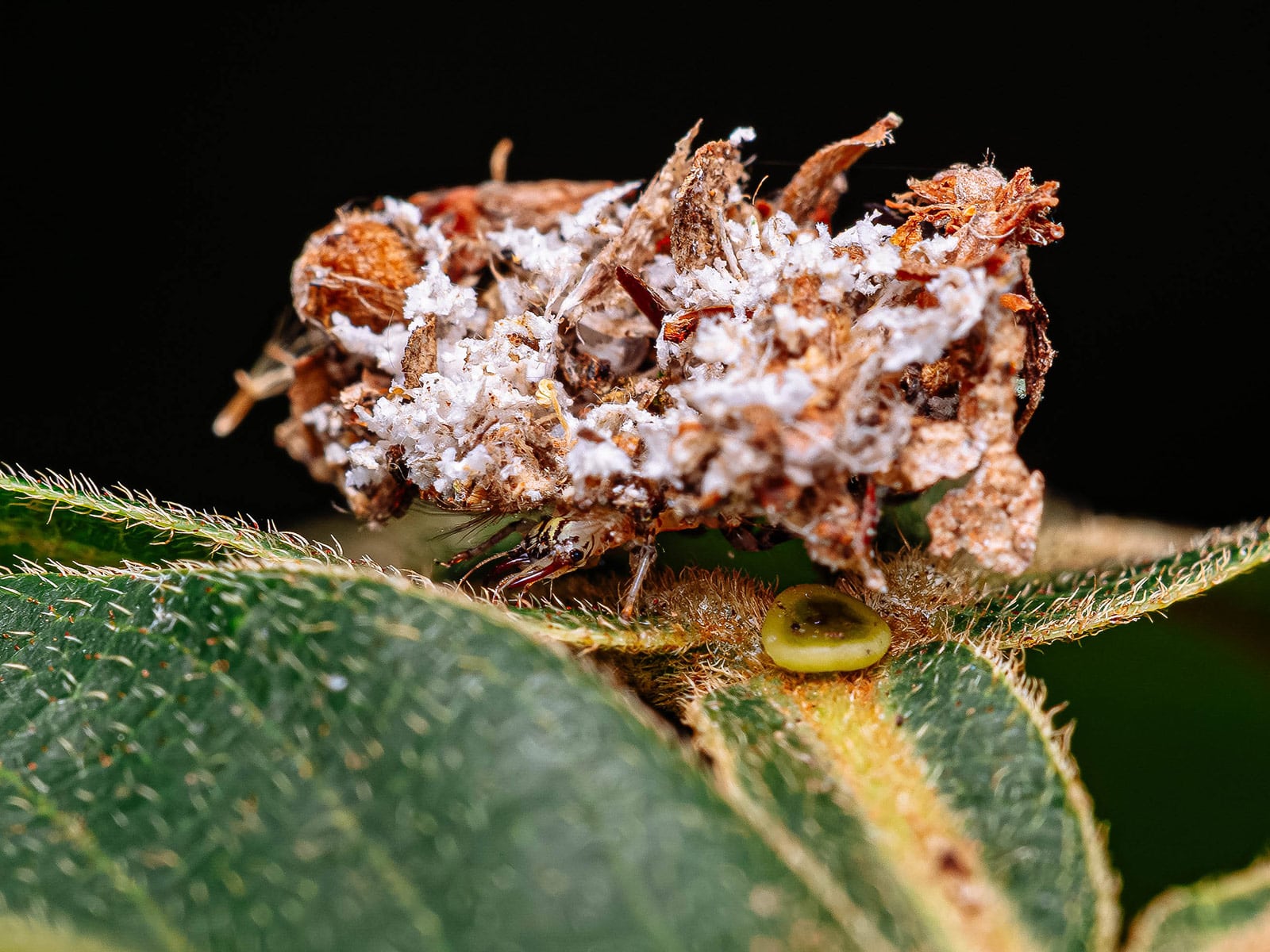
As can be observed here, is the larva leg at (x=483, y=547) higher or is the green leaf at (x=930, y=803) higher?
the green leaf at (x=930, y=803)

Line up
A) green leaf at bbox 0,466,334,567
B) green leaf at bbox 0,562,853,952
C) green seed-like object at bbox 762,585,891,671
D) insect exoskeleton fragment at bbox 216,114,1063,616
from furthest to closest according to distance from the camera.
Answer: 1. green leaf at bbox 0,466,334,567
2. green seed-like object at bbox 762,585,891,671
3. insect exoskeleton fragment at bbox 216,114,1063,616
4. green leaf at bbox 0,562,853,952

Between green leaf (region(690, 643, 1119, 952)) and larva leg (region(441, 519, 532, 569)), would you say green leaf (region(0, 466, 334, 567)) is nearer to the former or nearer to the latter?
larva leg (region(441, 519, 532, 569))

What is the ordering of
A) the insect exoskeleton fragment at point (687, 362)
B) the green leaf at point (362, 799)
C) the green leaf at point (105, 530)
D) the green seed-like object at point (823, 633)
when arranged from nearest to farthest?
the green leaf at point (362, 799), the insect exoskeleton fragment at point (687, 362), the green seed-like object at point (823, 633), the green leaf at point (105, 530)

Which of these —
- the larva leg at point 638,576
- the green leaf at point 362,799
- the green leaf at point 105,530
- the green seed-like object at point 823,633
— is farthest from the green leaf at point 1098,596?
the green leaf at point 105,530

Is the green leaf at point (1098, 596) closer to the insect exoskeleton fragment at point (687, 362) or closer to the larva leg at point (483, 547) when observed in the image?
the insect exoskeleton fragment at point (687, 362)

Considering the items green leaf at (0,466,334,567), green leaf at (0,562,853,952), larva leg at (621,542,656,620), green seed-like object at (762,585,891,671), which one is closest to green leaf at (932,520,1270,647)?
green seed-like object at (762,585,891,671)

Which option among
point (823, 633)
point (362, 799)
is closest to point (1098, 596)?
point (823, 633)

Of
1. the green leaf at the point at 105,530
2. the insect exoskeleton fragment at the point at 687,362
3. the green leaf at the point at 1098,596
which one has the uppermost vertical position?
the insect exoskeleton fragment at the point at 687,362
